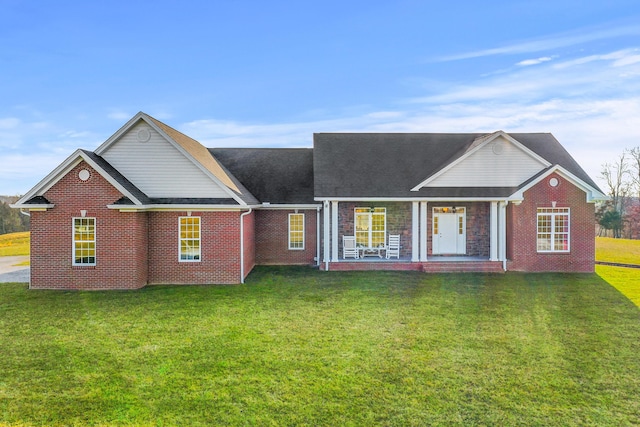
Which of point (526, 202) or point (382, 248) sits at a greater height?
point (526, 202)

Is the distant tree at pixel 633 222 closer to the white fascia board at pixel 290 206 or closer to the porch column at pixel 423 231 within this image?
the porch column at pixel 423 231

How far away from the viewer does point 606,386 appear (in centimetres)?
677

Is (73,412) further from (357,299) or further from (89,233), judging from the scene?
(89,233)

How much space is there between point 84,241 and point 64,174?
7.99ft

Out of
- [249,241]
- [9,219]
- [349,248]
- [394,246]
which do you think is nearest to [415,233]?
[394,246]

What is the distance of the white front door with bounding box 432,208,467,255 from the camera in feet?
63.7

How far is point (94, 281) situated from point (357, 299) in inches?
367

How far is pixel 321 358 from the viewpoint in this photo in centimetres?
788

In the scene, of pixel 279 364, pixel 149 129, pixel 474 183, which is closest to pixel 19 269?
pixel 149 129

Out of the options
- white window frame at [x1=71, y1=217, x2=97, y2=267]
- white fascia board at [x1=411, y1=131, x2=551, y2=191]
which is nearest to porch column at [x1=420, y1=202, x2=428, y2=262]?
white fascia board at [x1=411, y1=131, x2=551, y2=191]

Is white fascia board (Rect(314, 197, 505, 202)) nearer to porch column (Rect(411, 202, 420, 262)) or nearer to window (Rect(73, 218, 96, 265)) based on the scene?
porch column (Rect(411, 202, 420, 262))

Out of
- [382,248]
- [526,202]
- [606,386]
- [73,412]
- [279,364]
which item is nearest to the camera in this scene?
[73,412]

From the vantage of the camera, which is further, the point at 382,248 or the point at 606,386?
the point at 382,248

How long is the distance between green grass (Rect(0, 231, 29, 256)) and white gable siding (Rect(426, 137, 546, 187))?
27.0 m
